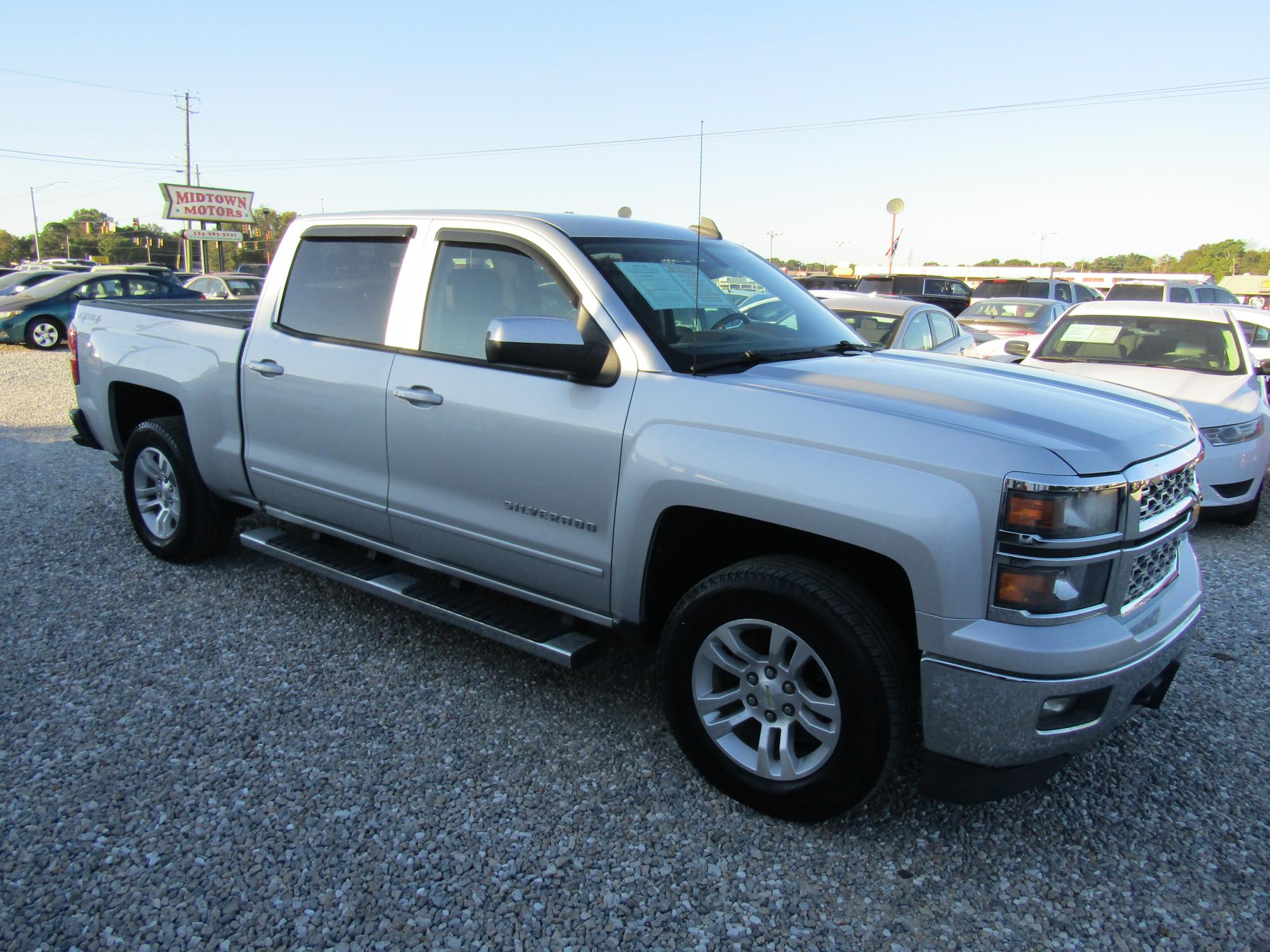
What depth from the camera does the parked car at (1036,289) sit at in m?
17.5

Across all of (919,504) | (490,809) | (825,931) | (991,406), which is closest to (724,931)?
(825,931)

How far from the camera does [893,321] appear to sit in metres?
7.78

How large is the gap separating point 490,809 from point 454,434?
53.4 inches

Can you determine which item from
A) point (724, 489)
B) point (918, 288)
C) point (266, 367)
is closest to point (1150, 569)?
point (724, 489)

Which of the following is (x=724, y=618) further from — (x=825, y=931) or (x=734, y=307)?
(x=734, y=307)

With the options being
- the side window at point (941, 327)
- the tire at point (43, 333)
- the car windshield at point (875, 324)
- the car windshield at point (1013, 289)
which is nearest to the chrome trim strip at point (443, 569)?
the car windshield at point (875, 324)

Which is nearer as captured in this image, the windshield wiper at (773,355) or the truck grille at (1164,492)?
the truck grille at (1164,492)

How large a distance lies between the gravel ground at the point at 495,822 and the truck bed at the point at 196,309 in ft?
5.12

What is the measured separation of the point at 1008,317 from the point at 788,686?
12.1 meters

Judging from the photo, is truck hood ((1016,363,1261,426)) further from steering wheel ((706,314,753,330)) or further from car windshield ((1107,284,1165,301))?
car windshield ((1107,284,1165,301))

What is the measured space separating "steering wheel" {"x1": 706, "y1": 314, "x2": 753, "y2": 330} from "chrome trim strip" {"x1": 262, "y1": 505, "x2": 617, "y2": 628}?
1140 mm

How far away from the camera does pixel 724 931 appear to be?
2.33m

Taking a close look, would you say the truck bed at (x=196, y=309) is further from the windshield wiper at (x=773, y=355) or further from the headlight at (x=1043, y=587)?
the headlight at (x=1043, y=587)

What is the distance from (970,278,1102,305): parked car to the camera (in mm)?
17500
